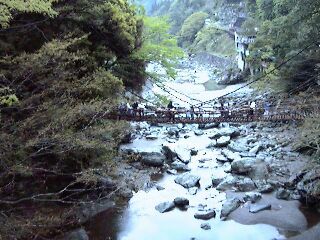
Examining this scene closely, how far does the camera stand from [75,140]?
5.69m

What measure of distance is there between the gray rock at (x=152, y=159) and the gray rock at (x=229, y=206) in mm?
3499

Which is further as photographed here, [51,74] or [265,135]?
[265,135]

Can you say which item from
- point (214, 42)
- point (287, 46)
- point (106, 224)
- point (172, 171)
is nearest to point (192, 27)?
point (214, 42)

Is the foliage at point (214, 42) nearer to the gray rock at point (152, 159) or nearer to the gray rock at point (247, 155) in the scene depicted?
the gray rock at point (247, 155)

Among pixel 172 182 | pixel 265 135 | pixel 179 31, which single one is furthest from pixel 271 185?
pixel 179 31

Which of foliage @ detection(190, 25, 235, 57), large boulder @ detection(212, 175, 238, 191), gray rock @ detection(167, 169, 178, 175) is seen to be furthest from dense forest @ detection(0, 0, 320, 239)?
foliage @ detection(190, 25, 235, 57)

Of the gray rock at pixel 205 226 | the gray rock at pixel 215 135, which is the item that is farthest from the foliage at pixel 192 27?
the gray rock at pixel 205 226

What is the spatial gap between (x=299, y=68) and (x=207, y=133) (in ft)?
16.8

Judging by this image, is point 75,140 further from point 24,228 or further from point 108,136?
point 108,136

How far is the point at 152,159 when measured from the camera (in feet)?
43.5

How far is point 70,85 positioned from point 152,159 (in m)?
6.65

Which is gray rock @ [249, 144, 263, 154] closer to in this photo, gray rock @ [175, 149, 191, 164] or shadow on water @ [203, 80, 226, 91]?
gray rock @ [175, 149, 191, 164]

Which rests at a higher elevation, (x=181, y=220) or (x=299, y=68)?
(x=299, y=68)

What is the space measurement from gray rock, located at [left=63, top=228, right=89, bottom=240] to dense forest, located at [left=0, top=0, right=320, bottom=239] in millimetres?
282
